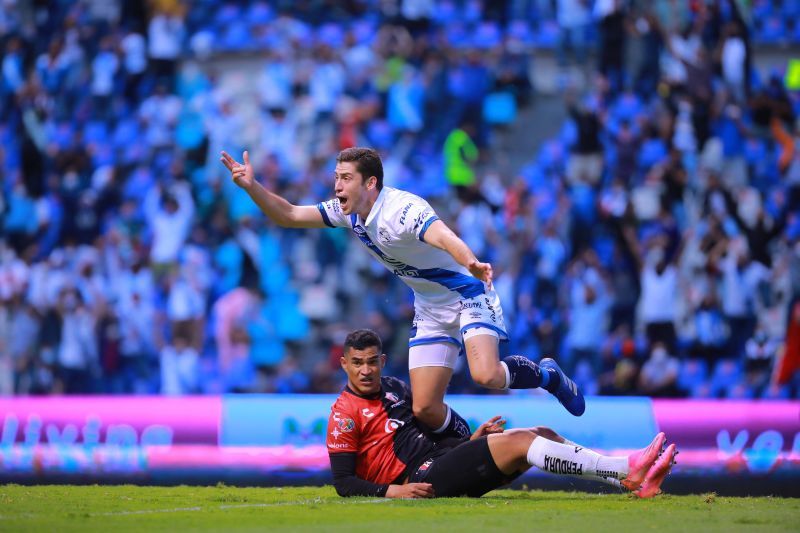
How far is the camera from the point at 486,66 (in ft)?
57.0

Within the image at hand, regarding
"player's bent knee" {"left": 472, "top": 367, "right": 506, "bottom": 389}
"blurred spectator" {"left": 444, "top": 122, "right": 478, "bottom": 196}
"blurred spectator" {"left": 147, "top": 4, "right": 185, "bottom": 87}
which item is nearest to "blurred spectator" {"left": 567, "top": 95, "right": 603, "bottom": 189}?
"blurred spectator" {"left": 444, "top": 122, "right": 478, "bottom": 196}

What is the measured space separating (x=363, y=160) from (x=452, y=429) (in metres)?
1.99

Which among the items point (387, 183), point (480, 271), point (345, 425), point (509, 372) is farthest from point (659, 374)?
point (480, 271)

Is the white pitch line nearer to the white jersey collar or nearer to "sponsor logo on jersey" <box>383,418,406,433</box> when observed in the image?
"sponsor logo on jersey" <box>383,418,406,433</box>

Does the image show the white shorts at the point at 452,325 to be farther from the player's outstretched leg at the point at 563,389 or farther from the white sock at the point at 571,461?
the white sock at the point at 571,461

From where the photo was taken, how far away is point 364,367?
7.82 m

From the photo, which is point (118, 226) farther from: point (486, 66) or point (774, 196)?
point (774, 196)

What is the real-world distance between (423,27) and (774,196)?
5893 mm

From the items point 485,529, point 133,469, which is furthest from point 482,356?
point 133,469

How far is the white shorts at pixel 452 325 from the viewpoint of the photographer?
830 centimetres

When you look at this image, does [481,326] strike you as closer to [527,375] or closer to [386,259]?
[527,375]

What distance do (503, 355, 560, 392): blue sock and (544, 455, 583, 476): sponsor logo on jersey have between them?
113 centimetres

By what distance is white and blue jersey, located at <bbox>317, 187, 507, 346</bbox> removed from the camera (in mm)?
8164

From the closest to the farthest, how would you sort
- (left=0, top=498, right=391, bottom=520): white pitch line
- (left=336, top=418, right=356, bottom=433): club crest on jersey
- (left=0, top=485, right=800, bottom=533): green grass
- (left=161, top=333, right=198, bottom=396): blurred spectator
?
1. (left=0, top=485, right=800, bottom=533): green grass
2. (left=0, top=498, right=391, bottom=520): white pitch line
3. (left=336, top=418, right=356, bottom=433): club crest on jersey
4. (left=161, top=333, right=198, bottom=396): blurred spectator
